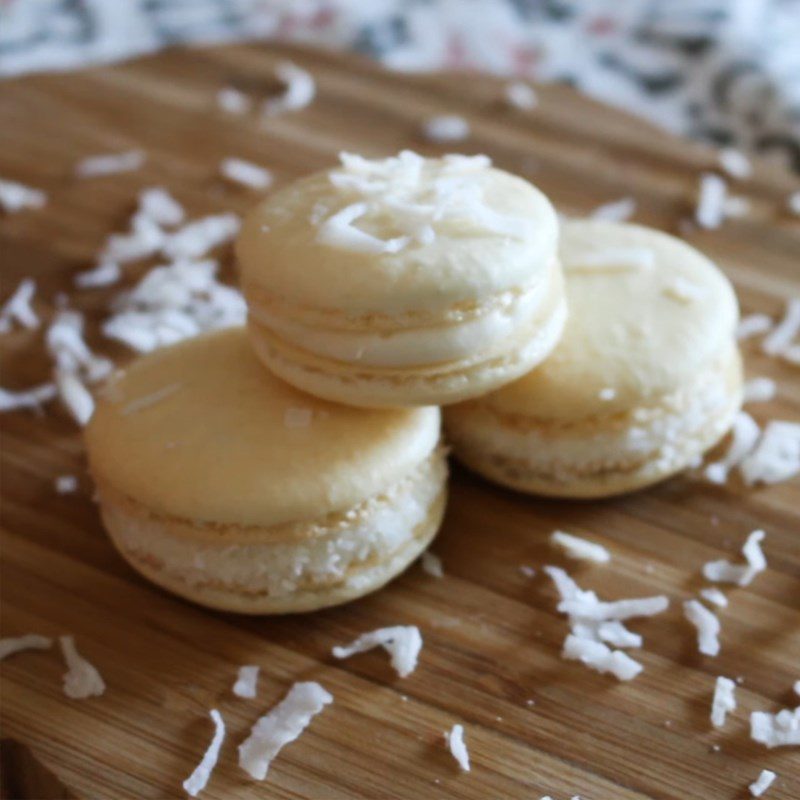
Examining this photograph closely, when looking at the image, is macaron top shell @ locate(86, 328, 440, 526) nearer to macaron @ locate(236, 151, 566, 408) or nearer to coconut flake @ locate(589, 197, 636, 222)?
macaron @ locate(236, 151, 566, 408)

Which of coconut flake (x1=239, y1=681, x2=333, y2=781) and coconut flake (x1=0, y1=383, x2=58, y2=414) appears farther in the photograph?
coconut flake (x1=0, y1=383, x2=58, y2=414)

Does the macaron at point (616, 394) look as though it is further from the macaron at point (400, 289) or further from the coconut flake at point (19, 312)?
the coconut flake at point (19, 312)

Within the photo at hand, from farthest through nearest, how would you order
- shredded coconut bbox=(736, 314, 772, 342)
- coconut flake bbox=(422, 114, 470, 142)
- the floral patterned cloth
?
1. the floral patterned cloth
2. coconut flake bbox=(422, 114, 470, 142)
3. shredded coconut bbox=(736, 314, 772, 342)

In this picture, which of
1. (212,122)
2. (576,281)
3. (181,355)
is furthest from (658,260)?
(212,122)

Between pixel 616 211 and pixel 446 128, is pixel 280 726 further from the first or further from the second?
pixel 446 128

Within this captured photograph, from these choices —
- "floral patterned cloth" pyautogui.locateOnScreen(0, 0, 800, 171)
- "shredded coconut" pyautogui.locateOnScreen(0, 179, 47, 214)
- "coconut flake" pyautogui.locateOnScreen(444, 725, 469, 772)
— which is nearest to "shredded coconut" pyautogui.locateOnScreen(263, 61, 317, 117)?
A: "floral patterned cloth" pyautogui.locateOnScreen(0, 0, 800, 171)

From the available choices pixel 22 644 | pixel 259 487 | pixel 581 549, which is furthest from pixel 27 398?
pixel 581 549

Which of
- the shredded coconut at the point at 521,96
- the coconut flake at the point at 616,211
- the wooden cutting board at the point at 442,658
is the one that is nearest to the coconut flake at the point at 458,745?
the wooden cutting board at the point at 442,658
